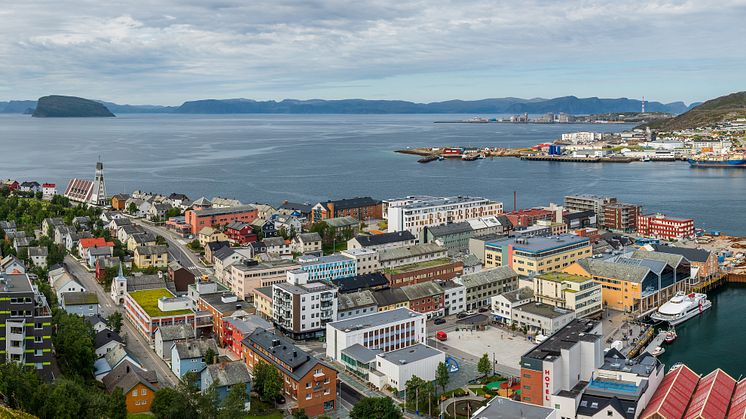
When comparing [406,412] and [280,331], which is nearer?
[406,412]

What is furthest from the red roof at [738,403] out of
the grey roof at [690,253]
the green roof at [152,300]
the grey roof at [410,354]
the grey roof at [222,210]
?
the grey roof at [222,210]

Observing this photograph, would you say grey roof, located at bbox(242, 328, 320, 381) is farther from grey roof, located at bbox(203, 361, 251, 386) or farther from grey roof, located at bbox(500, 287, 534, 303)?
grey roof, located at bbox(500, 287, 534, 303)

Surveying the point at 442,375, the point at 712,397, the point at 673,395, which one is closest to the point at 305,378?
the point at 442,375

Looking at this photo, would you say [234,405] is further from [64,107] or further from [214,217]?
[64,107]

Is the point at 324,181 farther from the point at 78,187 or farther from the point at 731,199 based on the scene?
the point at 731,199

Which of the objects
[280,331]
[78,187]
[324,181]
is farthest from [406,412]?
[324,181]

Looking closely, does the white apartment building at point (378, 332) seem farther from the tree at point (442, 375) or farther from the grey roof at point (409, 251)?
the grey roof at point (409, 251)

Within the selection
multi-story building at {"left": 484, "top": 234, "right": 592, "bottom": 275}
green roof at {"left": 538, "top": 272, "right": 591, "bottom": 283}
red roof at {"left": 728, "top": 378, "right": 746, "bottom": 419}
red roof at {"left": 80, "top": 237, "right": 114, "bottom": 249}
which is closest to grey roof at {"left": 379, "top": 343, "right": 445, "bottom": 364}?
red roof at {"left": 728, "top": 378, "right": 746, "bottom": 419}
